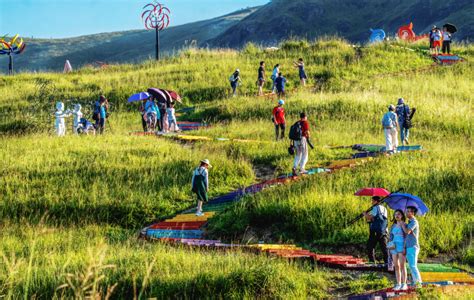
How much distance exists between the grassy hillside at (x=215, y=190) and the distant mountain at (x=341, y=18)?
9827cm

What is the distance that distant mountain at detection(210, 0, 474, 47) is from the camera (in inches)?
5305

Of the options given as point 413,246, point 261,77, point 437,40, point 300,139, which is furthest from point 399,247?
point 437,40

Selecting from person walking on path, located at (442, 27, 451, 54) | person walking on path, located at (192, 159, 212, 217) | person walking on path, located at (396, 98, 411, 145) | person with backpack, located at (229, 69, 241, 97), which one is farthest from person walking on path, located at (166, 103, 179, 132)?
person walking on path, located at (442, 27, 451, 54)

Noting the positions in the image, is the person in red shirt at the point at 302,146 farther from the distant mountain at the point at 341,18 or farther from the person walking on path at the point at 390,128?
the distant mountain at the point at 341,18

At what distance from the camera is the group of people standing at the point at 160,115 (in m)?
26.3

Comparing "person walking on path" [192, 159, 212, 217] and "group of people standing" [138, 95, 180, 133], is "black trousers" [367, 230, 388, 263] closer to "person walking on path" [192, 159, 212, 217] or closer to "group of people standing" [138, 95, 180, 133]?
"person walking on path" [192, 159, 212, 217]

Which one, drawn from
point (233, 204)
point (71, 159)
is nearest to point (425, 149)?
point (233, 204)

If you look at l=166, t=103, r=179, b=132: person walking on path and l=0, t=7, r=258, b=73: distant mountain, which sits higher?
l=0, t=7, r=258, b=73: distant mountain

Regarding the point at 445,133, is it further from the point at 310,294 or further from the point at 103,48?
the point at 103,48

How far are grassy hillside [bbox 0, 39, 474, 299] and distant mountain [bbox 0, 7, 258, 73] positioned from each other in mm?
105273

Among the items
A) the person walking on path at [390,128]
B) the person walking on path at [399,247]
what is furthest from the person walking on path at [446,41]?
the person walking on path at [399,247]

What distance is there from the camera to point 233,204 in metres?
15.6

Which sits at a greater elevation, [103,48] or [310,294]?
[103,48]

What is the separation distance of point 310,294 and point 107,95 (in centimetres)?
2616
